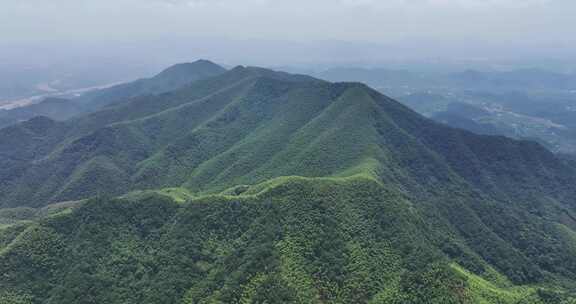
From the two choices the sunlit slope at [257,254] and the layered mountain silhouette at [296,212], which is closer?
the sunlit slope at [257,254]

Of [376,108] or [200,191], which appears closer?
[200,191]

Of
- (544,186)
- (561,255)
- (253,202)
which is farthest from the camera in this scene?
(544,186)

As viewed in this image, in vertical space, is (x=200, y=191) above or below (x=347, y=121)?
below

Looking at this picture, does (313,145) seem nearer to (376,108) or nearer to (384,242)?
(376,108)

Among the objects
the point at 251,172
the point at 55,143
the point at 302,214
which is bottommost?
the point at 55,143

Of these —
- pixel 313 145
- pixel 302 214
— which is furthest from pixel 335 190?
pixel 313 145

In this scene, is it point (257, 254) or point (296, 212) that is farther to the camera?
point (296, 212)

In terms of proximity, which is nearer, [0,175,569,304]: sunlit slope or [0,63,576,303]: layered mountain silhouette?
[0,175,569,304]: sunlit slope

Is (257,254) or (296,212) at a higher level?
(296,212)
